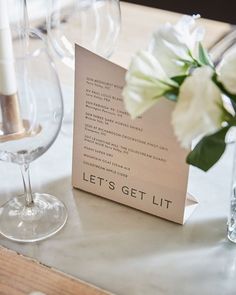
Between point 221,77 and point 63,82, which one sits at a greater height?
point 221,77

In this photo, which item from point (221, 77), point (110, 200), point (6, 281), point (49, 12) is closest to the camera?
point (221, 77)

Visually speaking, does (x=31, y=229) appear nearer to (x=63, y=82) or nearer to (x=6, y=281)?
(x=6, y=281)

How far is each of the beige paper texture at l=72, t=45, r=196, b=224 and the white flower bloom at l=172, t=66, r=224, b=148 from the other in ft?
0.50

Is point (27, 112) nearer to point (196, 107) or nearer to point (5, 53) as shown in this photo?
point (5, 53)

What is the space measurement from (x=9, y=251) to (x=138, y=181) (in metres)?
0.18

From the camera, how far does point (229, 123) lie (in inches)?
20.2

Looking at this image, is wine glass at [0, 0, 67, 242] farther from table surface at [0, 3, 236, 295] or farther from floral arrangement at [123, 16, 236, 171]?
floral arrangement at [123, 16, 236, 171]

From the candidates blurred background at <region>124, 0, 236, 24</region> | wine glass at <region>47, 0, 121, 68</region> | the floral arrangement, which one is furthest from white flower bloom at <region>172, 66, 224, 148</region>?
blurred background at <region>124, 0, 236, 24</region>

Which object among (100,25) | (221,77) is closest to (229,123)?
(221,77)

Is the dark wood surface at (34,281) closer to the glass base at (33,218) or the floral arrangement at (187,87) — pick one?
the glass base at (33,218)

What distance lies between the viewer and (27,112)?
0.68 m

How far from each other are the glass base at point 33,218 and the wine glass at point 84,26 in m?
0.32

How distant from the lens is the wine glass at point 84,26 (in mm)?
969

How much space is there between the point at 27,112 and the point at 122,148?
0.12 m
